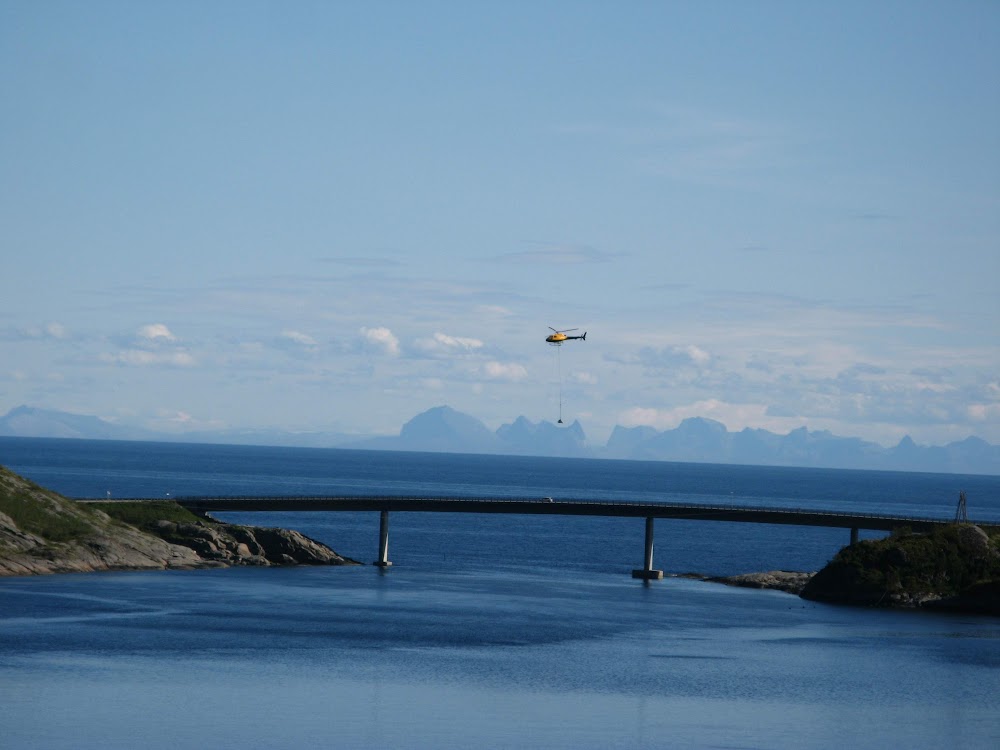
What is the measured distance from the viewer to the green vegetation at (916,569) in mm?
134250

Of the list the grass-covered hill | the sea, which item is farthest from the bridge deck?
the sea

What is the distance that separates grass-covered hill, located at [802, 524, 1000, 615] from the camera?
133125 mm

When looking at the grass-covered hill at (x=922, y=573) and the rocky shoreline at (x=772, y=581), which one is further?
the rocky shoreline at (x=772, y=581)

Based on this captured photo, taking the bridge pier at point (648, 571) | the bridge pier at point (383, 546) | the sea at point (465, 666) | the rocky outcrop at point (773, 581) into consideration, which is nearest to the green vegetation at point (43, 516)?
the sea at point (465, 666)

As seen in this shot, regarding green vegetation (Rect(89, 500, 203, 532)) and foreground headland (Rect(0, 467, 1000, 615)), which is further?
green vegetation (Rect(89, 500, 203, 532))

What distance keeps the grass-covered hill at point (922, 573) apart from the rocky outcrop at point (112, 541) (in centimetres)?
5619

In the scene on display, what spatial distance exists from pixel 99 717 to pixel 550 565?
10380cm

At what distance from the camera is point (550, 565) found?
559 ft

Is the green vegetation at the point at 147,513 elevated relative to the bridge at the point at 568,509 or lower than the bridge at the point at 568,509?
lower

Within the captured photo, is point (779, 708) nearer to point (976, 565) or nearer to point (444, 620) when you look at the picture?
point (444, 620)

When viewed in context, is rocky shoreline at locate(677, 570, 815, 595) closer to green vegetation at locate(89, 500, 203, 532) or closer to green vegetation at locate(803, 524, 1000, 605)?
green vegetation at locate(803, 524, 1000, 605)

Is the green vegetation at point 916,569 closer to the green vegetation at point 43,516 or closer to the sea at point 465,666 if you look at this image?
the sea at point 465,666

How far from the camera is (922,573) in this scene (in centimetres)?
13575

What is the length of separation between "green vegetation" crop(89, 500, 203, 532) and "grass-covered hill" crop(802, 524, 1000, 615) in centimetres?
6823
